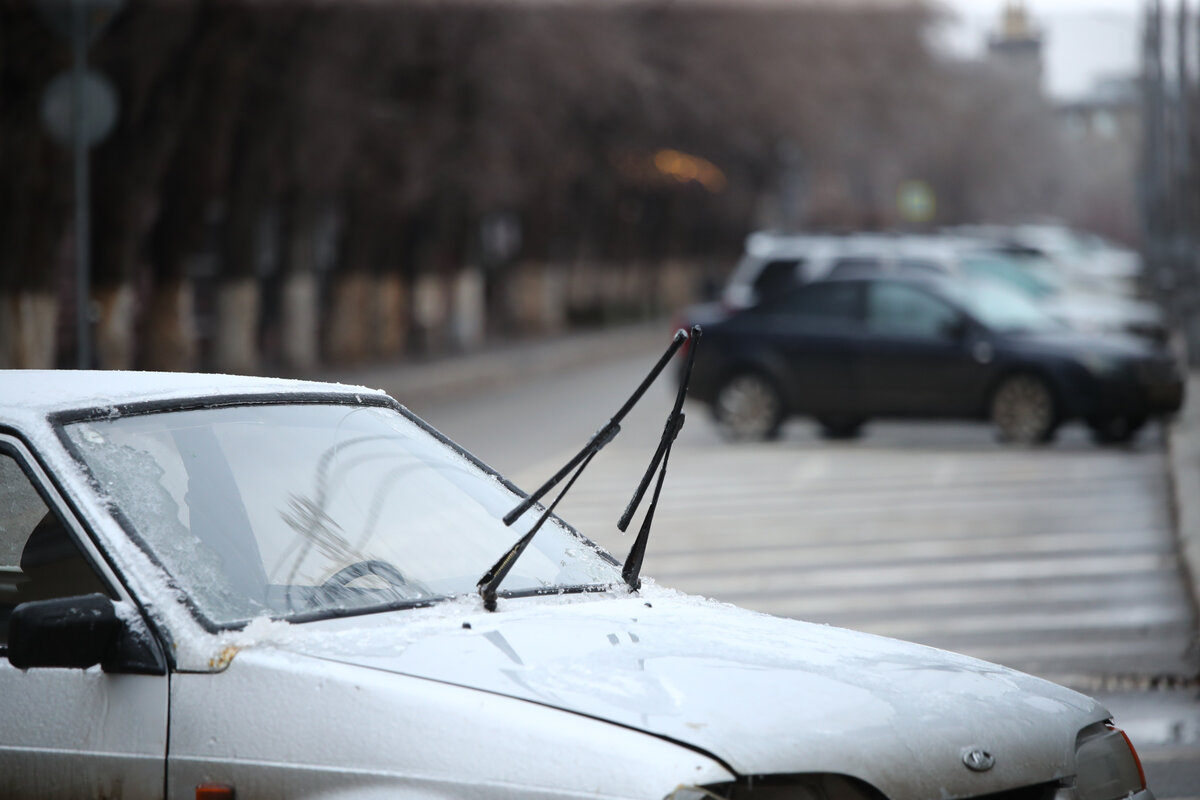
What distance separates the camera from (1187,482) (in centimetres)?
1442

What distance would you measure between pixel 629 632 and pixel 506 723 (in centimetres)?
56

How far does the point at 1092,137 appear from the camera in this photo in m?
180

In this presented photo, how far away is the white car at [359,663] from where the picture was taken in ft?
11.1

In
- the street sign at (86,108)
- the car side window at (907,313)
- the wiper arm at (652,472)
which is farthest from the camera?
the car side window at (907,313)

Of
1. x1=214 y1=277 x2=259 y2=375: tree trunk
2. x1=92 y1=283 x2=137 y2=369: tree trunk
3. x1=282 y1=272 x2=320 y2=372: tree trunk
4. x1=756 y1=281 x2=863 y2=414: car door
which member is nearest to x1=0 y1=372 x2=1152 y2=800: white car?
x1=756 y1=281 x2=863 y2=414: car door

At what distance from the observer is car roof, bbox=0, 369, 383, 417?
411cm

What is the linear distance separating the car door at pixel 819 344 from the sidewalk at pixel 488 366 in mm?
4946

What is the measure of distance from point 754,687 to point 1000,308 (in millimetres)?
16574

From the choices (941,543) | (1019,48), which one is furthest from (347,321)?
(1019,48)

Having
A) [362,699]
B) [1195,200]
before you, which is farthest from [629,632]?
[1195,200]

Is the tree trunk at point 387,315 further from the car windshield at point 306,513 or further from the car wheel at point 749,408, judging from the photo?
the car windshield at point 306,513

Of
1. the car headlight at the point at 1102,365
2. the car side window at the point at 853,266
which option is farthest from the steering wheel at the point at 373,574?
the car side window at the point at 853,266

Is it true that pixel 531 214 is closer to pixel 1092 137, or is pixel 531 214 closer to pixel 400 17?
pixel 400 17

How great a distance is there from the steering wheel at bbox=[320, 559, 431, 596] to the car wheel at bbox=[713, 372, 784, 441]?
630 inches
